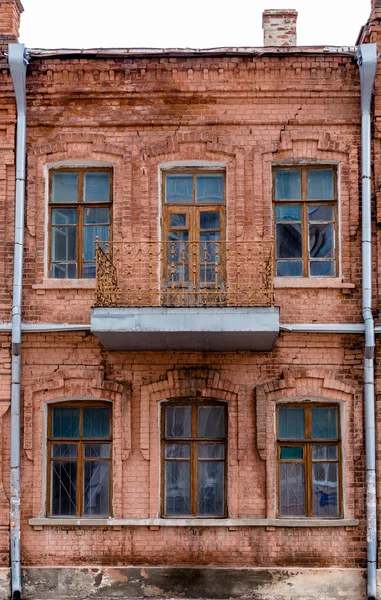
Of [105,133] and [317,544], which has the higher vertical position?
[105,133]

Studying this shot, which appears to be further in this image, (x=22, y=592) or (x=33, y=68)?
(x=33, y=68)

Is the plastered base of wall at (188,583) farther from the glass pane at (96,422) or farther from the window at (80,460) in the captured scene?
the glass pane at (96,422)

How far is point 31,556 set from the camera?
1024 centimetres

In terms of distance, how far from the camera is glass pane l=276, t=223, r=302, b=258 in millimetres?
10789

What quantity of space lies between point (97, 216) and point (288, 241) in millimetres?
2480

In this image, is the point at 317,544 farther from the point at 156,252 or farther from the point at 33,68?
the point at 33,68

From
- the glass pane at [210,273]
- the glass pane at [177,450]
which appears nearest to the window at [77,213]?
the glass pane at [210,273]

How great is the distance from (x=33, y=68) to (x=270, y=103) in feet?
10.1

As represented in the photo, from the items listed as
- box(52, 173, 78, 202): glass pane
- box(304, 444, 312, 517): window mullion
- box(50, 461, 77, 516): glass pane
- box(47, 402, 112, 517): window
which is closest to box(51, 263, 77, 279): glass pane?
box(52, 173, 78, 202): glass pane

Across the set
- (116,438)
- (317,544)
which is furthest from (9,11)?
(317,544)

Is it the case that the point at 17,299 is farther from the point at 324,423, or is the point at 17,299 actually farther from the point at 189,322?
the point at 324,423

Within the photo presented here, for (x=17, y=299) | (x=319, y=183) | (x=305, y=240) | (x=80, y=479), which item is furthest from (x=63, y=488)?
(x=319, y=183)

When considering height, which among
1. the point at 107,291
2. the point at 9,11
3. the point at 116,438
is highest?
the point at 9,11

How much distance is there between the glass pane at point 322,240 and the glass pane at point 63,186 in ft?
10.2
